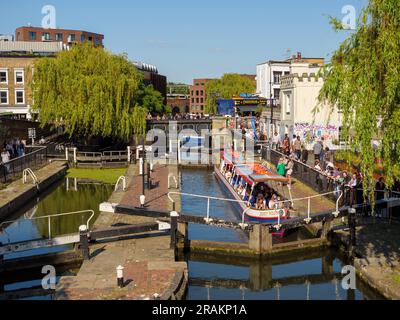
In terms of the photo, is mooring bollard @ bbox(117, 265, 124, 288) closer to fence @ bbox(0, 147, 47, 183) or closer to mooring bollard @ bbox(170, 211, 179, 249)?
mooring bollard @ bbox(170, 211, 179, 249)

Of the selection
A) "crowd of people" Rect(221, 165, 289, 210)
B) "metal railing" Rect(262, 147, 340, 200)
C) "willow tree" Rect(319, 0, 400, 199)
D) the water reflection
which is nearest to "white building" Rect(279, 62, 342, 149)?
"metal railing" Rect(262, 147, 340, 200)

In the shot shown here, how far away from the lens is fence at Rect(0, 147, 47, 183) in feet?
109

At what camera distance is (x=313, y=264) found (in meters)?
21.0

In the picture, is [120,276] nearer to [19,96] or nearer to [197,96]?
[19,96]

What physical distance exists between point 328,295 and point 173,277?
212 inches

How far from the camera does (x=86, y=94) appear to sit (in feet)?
148

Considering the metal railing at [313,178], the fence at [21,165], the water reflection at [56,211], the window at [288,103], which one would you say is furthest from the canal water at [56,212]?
the window at [288,103]

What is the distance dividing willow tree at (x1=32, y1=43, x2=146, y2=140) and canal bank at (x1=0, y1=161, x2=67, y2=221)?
15.0 feet

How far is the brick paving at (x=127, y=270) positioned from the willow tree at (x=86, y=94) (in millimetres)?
22535

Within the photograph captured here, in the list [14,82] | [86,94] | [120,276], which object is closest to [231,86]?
[14,82]

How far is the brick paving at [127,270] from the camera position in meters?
15.1

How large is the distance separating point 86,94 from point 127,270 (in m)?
30.3
